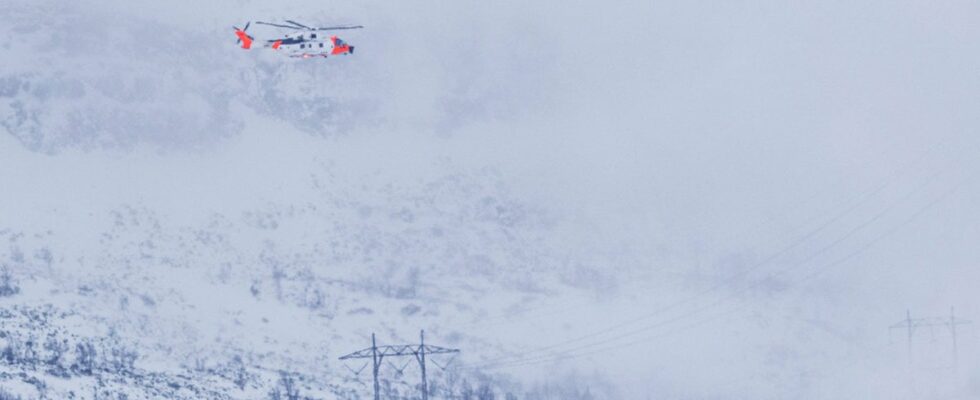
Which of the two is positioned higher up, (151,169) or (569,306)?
(151,169)

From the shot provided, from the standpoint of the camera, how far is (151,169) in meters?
191

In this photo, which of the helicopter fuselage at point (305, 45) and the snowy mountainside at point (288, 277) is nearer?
the helicopter fuselage at point (305, 45)

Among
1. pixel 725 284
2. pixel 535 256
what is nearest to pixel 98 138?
pixel 535 256

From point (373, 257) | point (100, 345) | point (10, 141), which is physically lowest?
point (100, 345)

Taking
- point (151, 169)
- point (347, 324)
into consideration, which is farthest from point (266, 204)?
point (347, 324)

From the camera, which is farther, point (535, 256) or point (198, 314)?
point (535, 256)

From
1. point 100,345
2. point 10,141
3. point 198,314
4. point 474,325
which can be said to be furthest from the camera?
point 10,141

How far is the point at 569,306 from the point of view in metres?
182

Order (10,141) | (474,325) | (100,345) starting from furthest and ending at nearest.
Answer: (10,141) < (474,325) < (100,345)

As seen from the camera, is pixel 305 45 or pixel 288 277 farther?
pixel 288 277

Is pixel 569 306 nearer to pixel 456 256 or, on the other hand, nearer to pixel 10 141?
pixel 456 256

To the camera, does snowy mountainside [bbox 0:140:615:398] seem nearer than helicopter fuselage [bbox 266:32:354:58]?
No

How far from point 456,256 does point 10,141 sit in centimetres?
4242

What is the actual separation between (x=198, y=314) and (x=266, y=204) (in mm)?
29877
